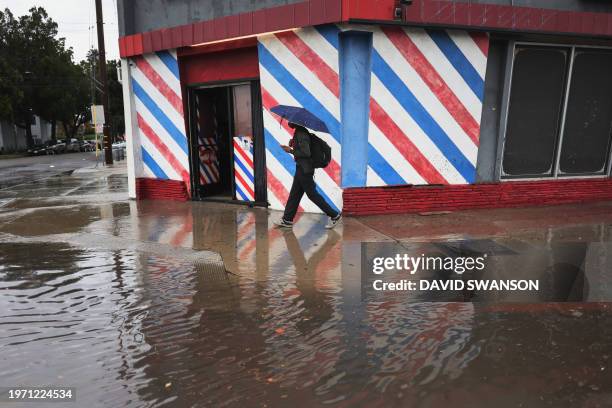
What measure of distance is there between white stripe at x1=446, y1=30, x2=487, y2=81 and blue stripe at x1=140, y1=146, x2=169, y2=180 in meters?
6.58

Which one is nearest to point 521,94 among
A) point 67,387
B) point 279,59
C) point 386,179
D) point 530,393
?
point 386,179

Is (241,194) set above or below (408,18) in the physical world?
below

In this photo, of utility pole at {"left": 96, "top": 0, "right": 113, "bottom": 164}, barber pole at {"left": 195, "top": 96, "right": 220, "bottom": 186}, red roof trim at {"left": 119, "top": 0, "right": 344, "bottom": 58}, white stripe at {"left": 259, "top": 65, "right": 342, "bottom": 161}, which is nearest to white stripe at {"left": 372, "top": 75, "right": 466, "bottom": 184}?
white stripe at {"left": 259, "top": 65, "right": 342, "bottom": 161}

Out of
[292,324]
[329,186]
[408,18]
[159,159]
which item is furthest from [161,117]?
[292,324]

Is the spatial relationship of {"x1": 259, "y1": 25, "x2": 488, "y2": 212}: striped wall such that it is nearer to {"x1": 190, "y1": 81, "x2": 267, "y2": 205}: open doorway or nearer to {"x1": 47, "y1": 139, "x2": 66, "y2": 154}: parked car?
{"x1": 190, "y1": 81, "x2": 267, "y2": 205}: open doorway

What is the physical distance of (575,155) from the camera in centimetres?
998

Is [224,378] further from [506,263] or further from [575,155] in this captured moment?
[575,155]

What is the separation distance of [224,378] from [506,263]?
12.7ft

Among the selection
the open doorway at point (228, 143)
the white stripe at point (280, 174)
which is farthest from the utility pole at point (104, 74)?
the white stripe at point (280, 174)

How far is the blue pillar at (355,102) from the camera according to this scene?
27.6 ft

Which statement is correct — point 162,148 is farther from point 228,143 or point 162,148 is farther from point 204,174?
point 228,143

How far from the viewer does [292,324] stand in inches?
175

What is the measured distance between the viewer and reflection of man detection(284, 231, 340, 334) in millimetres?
4527

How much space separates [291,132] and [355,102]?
1335mm
